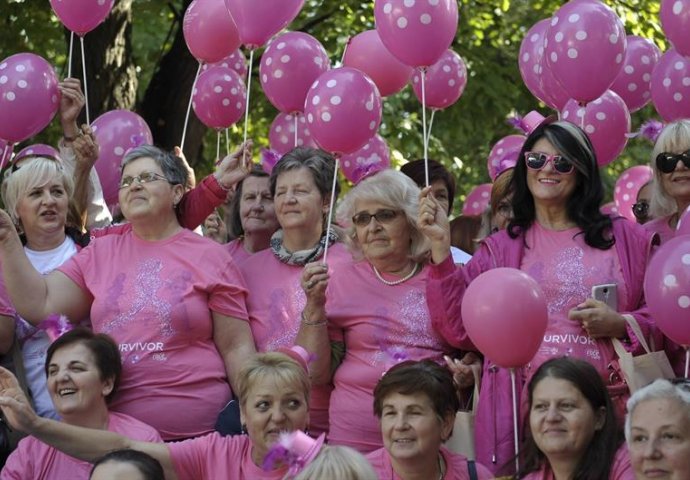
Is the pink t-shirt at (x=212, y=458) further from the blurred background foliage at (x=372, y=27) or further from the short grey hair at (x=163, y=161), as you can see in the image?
the blurred background foliage at (x=372, y=27)

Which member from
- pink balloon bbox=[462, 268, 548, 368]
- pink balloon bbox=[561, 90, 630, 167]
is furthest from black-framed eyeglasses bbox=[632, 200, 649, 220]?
pink balloon bbox=[462, 268, 548, 368]

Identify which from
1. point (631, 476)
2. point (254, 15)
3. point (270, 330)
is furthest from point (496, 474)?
point (254, 15)

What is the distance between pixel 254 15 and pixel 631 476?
2.96 meters

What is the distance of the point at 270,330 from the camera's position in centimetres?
592

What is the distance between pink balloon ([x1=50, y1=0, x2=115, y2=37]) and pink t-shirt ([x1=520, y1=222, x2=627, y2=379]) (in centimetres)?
296

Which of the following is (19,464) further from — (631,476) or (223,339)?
(631,476)

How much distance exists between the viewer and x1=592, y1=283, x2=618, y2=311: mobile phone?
17.1 feet

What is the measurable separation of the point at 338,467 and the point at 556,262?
1358 millimetres

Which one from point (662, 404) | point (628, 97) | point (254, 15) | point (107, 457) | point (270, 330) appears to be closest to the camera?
point (662, 404)

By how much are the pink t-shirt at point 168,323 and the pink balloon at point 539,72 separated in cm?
→ 201

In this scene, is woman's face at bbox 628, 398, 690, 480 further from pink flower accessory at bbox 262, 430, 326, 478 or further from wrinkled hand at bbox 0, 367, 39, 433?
wrinkled hand at bbox 0, 367, 39, 433

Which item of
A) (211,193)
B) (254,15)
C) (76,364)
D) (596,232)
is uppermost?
(254,15)

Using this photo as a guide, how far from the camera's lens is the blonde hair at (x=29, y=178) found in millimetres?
6199

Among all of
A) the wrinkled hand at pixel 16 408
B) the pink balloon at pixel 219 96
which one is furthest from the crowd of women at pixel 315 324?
the pink balloon at pixel 219 96
